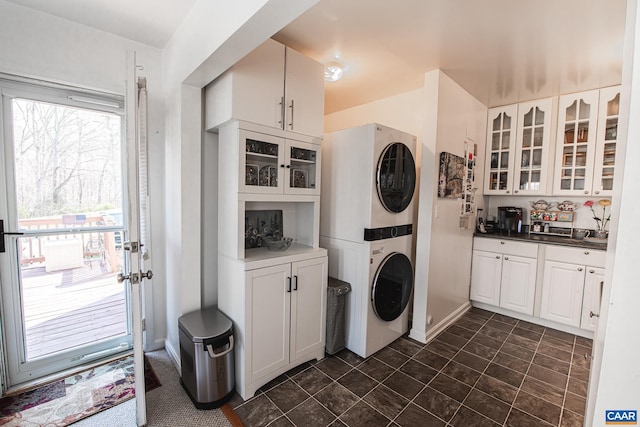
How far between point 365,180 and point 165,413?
7.01 ft

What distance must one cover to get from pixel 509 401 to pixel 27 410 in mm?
3187

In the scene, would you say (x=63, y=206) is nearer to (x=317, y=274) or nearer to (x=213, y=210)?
(x=213, y=210)

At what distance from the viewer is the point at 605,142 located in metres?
2.90

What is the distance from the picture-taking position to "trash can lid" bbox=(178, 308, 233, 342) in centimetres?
179

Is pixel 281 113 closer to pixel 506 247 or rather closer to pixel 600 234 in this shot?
pixel 506 247

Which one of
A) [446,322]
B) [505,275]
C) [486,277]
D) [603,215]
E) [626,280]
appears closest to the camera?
[626,280]

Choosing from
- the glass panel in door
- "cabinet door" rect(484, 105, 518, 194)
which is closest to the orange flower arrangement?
"cabinet door" rect(484, 105, 518, 194)

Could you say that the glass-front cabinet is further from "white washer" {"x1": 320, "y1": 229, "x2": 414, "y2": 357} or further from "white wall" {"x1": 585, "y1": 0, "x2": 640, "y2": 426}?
"white wall" {"x1": 585, "y1": 0, "x2": 640, "y2": 426}

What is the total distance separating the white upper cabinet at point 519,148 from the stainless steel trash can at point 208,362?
3512 millimetres

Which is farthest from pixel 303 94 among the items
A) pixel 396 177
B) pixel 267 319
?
pixel 267 319

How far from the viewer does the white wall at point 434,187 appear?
8.57 ft

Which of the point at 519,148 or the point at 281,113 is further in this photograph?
the point at 519,148

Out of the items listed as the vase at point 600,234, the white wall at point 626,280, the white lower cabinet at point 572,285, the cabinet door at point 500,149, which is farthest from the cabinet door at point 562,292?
→ the white wall at point 626,280

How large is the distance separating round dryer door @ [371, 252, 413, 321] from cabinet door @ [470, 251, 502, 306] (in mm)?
1243
